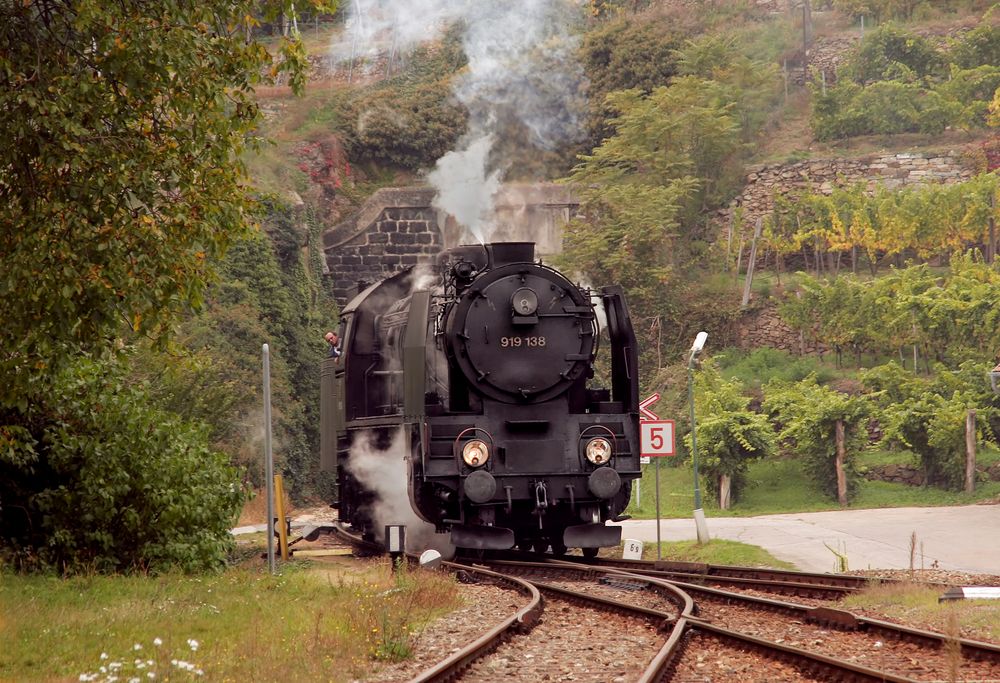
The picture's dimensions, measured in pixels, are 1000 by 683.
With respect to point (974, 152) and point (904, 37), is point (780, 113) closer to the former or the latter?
point (904, 37)

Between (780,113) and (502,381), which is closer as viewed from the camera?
(502,381)

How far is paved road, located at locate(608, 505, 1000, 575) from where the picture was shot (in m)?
16.5

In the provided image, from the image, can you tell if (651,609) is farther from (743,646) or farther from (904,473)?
(904,473)

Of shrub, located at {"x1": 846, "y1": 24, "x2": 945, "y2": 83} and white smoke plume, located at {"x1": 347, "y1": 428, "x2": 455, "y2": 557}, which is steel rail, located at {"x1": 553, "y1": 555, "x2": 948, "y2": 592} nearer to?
white smoke plume, located at {"x1": 347, "y1": 428, "x2": 455, "y2": 557}

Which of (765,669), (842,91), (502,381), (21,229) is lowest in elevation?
(765,669)

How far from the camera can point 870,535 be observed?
763 inches

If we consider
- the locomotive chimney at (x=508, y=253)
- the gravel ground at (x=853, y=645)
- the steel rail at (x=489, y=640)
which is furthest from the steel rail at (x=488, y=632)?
the locomotive chimney at (x=508, y=253)

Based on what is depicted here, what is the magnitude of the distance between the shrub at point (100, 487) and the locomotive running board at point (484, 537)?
290 cm

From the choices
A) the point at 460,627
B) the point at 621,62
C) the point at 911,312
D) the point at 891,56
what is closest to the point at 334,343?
the point at 460,627

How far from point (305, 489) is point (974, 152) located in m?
21.9

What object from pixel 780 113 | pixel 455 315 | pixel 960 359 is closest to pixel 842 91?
pixel 780 113

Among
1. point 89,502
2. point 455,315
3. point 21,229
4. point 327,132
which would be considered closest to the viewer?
point 21,229

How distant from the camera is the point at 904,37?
140 ft

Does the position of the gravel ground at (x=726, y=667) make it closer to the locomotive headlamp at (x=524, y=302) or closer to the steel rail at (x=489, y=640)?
the steel rail at (x=489, y=640)
